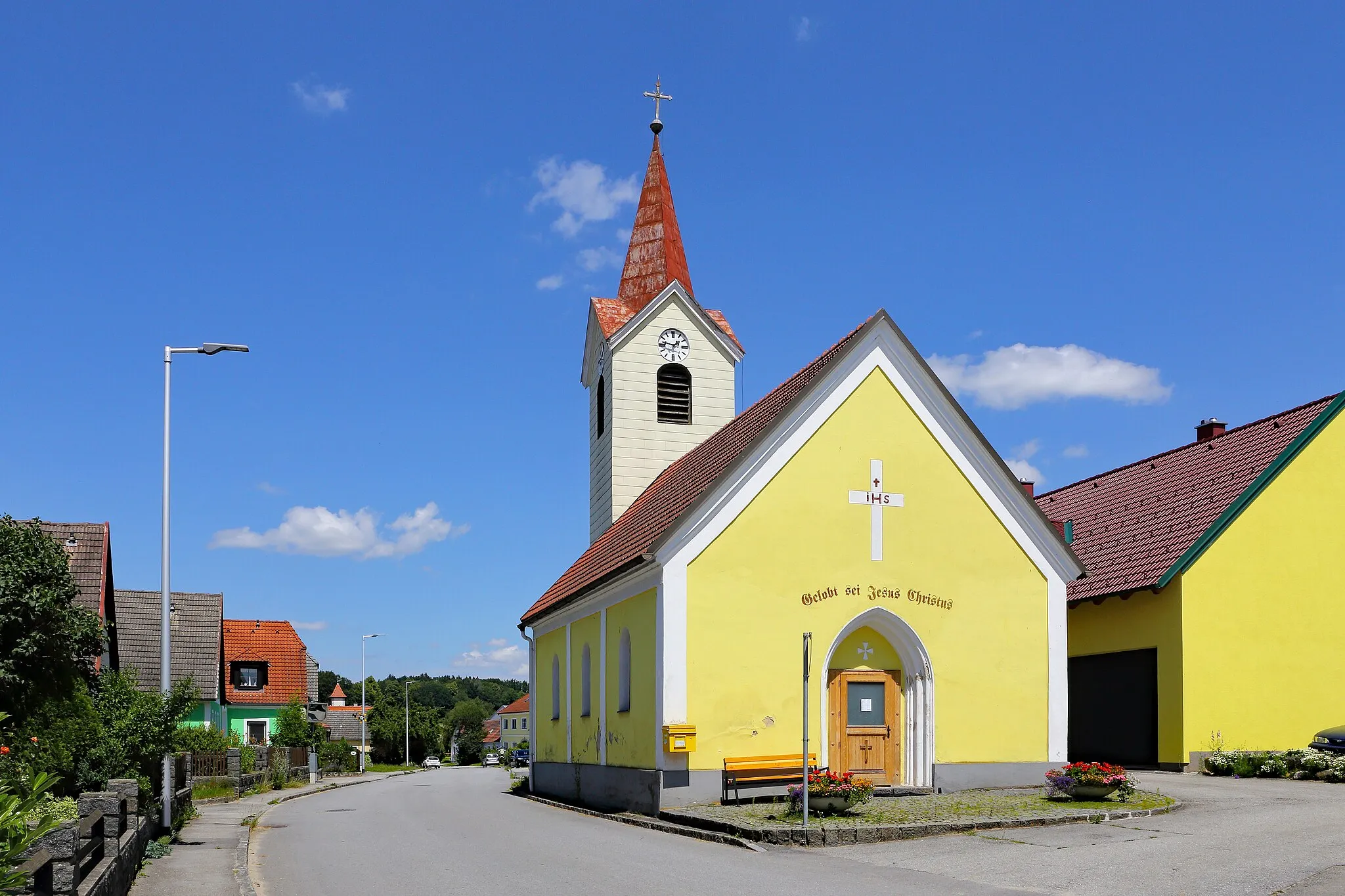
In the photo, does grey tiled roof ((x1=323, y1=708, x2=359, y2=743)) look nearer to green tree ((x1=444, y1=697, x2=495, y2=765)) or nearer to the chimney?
green tree ((x1=444, y1=697, x2=495, y2=765))

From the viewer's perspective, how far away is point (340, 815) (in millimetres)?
27000

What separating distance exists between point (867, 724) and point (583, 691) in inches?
280

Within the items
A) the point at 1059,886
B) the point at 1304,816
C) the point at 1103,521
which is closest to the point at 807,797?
the point at 1059,886

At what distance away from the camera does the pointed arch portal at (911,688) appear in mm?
21750

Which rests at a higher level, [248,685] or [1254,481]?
[1254,481]

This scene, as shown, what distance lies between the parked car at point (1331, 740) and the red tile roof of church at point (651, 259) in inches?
642

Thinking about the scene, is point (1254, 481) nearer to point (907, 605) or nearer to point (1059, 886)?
point (907, 605)

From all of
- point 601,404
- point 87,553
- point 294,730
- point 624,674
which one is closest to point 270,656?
point 294,730

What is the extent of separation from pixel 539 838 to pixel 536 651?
14982 mm

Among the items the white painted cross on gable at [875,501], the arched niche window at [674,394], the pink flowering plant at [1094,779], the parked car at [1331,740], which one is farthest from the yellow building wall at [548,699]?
the parked car at [1331,740]

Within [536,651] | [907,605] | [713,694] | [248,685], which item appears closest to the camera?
[713,694]

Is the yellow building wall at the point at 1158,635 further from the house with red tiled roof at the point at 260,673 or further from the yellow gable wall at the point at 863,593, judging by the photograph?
the house with red tiled roof at the point at 260,673

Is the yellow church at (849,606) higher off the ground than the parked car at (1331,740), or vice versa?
the yellow church at (849,606)

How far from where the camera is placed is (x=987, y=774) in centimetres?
2203
